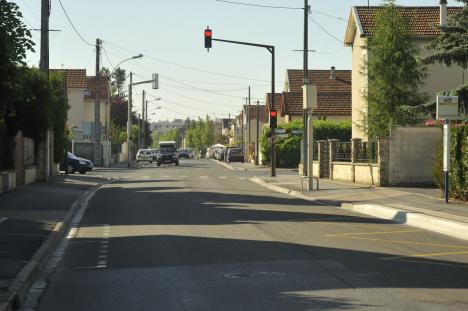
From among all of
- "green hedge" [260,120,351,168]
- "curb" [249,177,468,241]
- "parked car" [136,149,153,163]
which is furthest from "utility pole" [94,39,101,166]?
"curb" [249,177,468,241]

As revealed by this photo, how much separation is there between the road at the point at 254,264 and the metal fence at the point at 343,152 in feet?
54.9

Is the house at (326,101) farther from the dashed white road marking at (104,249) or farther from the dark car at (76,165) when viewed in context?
the dashed white road marking at (104,249)

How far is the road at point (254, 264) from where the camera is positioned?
984 cm

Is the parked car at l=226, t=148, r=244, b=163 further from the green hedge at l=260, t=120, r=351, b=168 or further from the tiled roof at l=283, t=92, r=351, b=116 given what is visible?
the green hedge at l=260, t=120, r=351, b=168

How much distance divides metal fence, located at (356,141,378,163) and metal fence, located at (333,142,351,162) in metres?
1.78

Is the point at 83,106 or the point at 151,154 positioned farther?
the point at 151,154

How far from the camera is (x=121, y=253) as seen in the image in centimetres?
1441

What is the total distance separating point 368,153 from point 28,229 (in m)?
20.2

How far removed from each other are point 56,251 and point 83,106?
75459mm

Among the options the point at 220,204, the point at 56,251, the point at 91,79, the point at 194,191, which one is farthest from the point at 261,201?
the point at 91,79

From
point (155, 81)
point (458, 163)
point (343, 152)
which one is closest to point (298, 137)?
point (155, 81)

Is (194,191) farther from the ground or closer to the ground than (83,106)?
closer to the ground

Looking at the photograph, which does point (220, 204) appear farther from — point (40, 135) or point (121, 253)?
point (40, 135)

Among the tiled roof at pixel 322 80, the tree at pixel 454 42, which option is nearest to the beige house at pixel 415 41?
the tree at pixel 454 42
